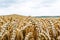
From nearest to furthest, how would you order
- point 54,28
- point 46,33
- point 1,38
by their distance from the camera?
point 1,38, point 46,33, point 54,28

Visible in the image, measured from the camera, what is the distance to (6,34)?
1795mm

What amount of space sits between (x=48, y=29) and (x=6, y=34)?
441mm

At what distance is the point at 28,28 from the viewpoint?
1.89 metres

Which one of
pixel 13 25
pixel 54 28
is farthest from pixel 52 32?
pixel 13 25

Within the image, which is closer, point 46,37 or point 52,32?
point 46,37

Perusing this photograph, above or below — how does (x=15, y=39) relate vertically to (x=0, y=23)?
below

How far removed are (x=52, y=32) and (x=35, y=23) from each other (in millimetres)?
224

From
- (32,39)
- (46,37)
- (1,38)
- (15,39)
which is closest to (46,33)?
(46,37)

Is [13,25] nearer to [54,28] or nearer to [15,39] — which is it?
[15,39]

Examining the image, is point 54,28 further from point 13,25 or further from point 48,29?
point 13,25

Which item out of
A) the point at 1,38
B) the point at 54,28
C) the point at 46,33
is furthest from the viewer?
the point at 54,28

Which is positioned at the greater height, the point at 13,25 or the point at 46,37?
the point at 13,25

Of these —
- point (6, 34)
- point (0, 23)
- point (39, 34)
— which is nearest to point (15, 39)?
point (6, 34)

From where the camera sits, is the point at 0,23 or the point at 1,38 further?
the point at 0,23
